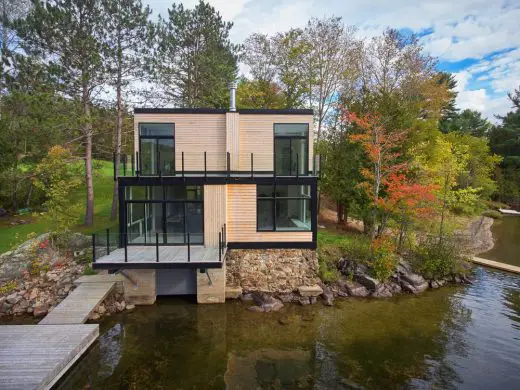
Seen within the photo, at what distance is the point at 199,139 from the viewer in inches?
558

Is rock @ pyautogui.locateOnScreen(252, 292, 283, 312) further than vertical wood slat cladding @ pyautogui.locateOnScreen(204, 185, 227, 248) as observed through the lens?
No

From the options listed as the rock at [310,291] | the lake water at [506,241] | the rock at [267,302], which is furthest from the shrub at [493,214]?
the rock at [267,302]

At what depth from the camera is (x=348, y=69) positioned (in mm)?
25891

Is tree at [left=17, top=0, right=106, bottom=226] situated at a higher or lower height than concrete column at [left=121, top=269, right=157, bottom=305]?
higher

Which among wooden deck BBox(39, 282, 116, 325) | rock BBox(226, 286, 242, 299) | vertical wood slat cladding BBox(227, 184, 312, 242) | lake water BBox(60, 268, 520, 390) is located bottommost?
lake water BBox(60, 268, 520, 390)

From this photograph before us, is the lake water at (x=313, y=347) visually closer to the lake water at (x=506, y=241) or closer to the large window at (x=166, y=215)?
the large window at (x=166, y=215)

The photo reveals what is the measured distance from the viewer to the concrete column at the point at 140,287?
1309 cm

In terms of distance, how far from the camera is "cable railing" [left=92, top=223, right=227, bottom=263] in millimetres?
11517

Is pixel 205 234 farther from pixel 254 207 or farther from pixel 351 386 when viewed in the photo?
pixel 351 386

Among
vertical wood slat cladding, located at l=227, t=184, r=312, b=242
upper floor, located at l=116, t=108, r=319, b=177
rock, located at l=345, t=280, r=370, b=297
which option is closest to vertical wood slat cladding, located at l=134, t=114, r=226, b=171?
upper floor, located at l=116, t=108, r=319, b=177

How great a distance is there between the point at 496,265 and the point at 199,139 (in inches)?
748

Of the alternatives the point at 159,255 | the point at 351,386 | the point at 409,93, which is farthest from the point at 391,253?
the point at 409,93

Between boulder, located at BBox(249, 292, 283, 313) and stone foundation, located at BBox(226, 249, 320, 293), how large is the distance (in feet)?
1.73

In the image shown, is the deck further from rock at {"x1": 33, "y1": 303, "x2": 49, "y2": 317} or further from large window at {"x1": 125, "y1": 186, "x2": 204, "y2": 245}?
rock at {"x1": 33, "y1": 303, "x2": 49, "y2": 317}
